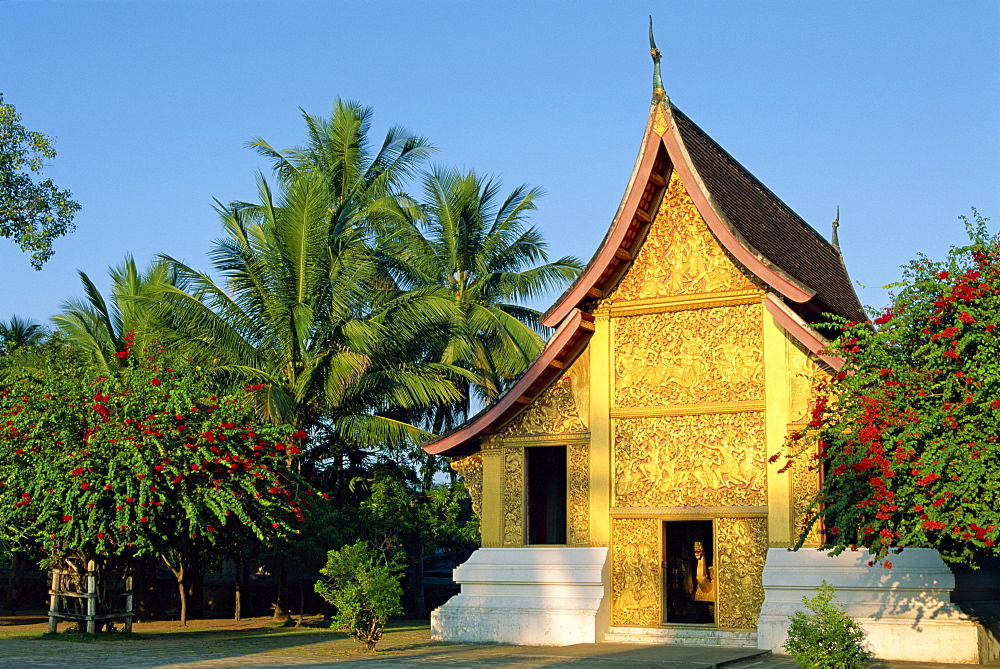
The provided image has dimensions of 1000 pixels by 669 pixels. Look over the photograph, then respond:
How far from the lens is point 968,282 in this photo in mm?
11859

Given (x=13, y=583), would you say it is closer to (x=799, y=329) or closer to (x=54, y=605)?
(x=54, y=605)

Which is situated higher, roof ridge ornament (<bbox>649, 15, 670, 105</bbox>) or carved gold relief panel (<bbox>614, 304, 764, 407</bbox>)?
roof ridge ornament (<bbox>649, 15, 670, 105</bbox>)

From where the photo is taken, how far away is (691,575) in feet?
66.1

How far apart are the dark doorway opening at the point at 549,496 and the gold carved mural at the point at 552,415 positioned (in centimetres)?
164

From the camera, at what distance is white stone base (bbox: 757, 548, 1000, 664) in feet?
46.8

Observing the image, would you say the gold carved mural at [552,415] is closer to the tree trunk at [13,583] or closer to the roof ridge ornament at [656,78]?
the roof ridge ornament at [656,78]

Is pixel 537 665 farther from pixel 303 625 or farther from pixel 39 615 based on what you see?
pixel 39 615

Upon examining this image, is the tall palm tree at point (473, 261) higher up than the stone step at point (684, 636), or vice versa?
the tall palm tree at point (473, 261)

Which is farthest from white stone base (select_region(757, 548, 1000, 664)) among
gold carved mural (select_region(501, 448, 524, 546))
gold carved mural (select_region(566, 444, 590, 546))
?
gold carved mural (select_region(501, 448, 524, 546))

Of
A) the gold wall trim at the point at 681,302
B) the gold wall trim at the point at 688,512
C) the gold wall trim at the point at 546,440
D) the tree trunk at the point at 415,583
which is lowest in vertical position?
the tree trunk at the point at 415,583

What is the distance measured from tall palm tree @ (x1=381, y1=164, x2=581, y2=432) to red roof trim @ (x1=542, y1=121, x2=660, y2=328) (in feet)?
35.8

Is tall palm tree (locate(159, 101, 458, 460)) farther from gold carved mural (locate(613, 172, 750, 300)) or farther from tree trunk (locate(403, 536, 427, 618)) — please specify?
gold carved mural (locate(613, 172, 750, 300))

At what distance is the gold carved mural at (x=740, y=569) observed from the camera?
1595 centimetres

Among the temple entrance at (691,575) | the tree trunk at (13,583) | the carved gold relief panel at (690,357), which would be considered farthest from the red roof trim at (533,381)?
the tree trunk at (13,583)
